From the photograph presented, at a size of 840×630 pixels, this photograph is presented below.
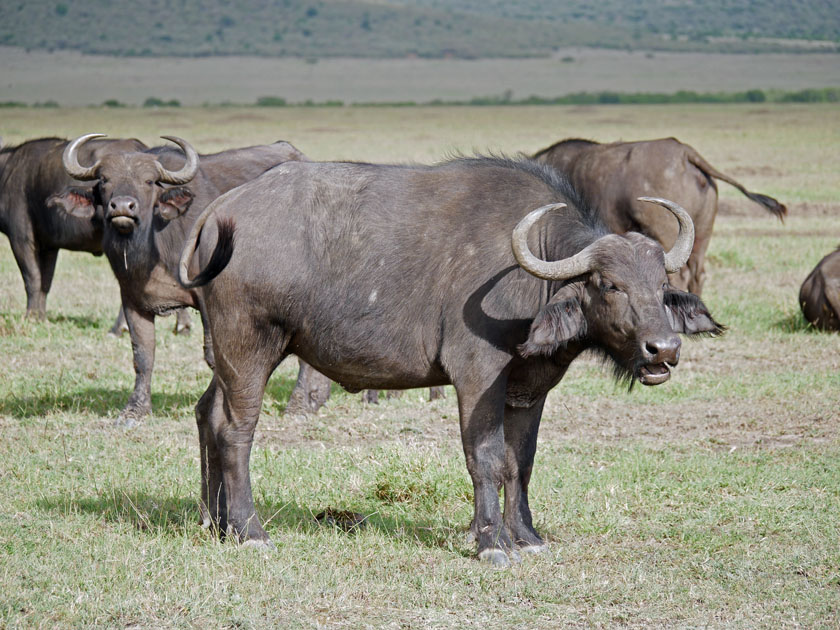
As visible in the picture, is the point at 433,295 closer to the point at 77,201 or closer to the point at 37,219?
the point at 77,201

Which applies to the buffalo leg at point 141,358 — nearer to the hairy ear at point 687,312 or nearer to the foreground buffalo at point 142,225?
the foreground buffalo at point 142,225

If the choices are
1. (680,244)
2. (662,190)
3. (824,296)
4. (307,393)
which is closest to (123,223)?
(307,393)

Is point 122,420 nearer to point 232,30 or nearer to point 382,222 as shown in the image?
point 382,222

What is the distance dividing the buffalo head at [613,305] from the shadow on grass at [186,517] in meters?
1.45

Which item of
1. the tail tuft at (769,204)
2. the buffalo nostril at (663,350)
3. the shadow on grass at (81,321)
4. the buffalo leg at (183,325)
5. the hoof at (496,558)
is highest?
the buffalo nostril at (663,350)

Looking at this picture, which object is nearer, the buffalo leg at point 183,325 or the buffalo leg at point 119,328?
the buffalo leg at point 119,328

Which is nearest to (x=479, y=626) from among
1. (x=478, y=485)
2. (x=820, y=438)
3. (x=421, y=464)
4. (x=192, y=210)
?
(x=478, y=485)

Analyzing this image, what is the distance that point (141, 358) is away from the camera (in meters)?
9.64

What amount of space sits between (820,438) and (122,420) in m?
5.63

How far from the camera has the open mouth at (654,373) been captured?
5789 millimetres

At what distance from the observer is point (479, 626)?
5.43 meters

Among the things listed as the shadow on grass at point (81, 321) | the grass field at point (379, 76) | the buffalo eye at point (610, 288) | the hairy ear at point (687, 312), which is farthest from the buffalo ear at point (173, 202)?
the grass field at point (379, 76)

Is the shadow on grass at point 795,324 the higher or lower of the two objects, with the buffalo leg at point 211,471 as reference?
lower

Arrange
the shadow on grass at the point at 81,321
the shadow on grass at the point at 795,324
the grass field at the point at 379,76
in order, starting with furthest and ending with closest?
the grass field at the point at 379,76
the shadow on grass at the point at 81,321
the shadow on grass at the point at 795,324
